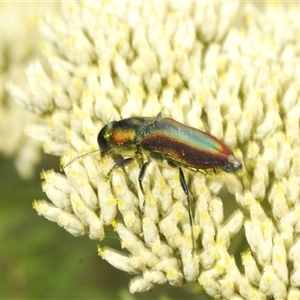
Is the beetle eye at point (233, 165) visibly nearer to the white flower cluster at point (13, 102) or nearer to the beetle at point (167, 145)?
the beetle at point (167, 145)

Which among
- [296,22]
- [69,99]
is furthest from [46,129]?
[296,22]

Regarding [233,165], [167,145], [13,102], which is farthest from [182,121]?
[13,102]

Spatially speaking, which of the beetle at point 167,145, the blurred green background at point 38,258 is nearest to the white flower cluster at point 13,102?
the blurred green background at point 38,258

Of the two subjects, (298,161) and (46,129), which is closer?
(298,161)

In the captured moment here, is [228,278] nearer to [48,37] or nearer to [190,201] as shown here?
[190,201]

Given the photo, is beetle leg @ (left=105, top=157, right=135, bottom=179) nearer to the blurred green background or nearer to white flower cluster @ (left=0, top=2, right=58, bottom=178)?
the blurred green background

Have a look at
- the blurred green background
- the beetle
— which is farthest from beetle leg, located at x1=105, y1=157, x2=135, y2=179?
the blurred green background
